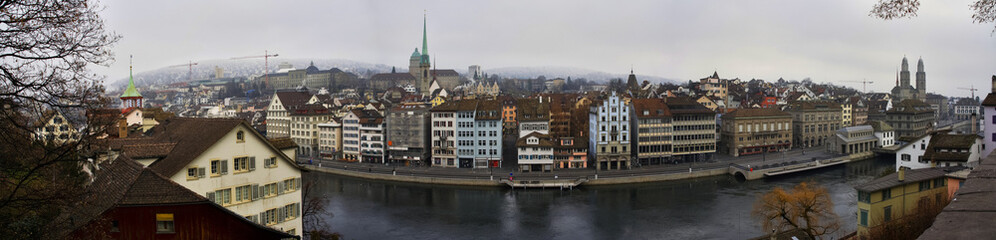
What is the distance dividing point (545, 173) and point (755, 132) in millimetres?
21242

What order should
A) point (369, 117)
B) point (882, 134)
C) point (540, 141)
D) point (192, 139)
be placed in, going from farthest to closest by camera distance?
1. point (882, 134)
2. point (369, 117)
3. point (540, 141)
4. point (192, 139)

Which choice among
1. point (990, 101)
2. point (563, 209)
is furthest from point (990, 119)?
point (563, 209)

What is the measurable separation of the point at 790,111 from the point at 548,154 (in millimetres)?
30627

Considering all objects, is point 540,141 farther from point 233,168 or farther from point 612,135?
point 233,168

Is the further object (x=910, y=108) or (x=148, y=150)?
(x=910, y=108)

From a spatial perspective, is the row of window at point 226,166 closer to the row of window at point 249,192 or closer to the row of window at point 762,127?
the row of window at point 249,192

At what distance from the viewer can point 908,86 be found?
12038cm

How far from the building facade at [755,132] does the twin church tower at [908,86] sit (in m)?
69.7

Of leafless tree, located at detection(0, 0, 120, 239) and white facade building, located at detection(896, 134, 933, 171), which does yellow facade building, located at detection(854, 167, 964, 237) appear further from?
leafless tree, located at detection(0, 0, 120, 239)

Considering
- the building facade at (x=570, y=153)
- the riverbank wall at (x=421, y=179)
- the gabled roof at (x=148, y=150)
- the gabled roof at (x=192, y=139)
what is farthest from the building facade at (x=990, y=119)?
the gabled roof at (x=148, y=150)

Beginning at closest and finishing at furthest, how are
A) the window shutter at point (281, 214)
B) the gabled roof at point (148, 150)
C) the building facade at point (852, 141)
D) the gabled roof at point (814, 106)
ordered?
the gabled roof at point (148, 150)
the window shutter at point (281, 214)
the building facade at point (852, 141)
the gabled roof at point (814, 106)

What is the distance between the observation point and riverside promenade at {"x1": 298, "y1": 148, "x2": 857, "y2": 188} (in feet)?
137

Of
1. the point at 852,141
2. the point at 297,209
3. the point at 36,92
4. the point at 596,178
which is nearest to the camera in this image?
the point at 36,92

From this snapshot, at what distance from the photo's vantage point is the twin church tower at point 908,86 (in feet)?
383
